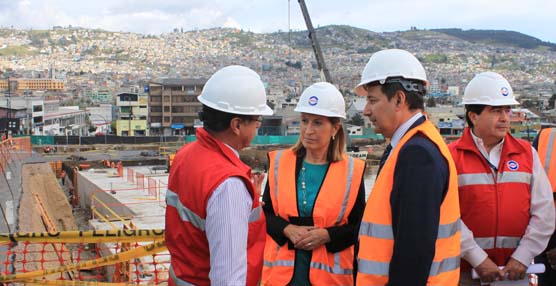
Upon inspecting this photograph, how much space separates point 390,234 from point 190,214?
76cm

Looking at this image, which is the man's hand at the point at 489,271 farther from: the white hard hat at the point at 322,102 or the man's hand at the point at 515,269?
the white hard hat at the point at 322,102

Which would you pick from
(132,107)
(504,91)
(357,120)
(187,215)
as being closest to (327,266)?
(187,215)

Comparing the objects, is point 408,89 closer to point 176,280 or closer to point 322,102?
point 322,102

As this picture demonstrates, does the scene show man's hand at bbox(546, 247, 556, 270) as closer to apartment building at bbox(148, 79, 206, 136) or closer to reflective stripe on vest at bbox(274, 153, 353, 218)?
reflective stripe on vest at bbox(274, 153, 353, 218)

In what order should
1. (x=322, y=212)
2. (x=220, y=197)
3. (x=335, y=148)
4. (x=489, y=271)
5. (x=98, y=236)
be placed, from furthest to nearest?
(x=98, y=236), (x=335, y=148), (x=322, y=212), (x=489, y=271), (x=220, y=197)

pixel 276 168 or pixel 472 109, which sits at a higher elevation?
pixel 472 109

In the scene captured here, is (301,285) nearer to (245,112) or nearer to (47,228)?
(245,112)

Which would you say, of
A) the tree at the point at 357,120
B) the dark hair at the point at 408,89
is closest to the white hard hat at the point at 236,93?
the dark hair at the point at 408,89

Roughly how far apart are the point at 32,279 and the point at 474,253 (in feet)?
9.73

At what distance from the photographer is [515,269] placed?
3012mm

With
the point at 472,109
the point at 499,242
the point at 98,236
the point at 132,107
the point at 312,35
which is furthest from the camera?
the point at 132,107

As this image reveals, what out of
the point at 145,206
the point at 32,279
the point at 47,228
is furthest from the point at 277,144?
the point at 32,279

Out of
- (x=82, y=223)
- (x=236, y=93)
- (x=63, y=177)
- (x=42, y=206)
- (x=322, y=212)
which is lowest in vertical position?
(x=63, y=177)

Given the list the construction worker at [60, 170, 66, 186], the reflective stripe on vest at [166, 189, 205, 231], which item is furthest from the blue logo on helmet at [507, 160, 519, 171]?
the construction worker at [60, 170, 66, 186]
